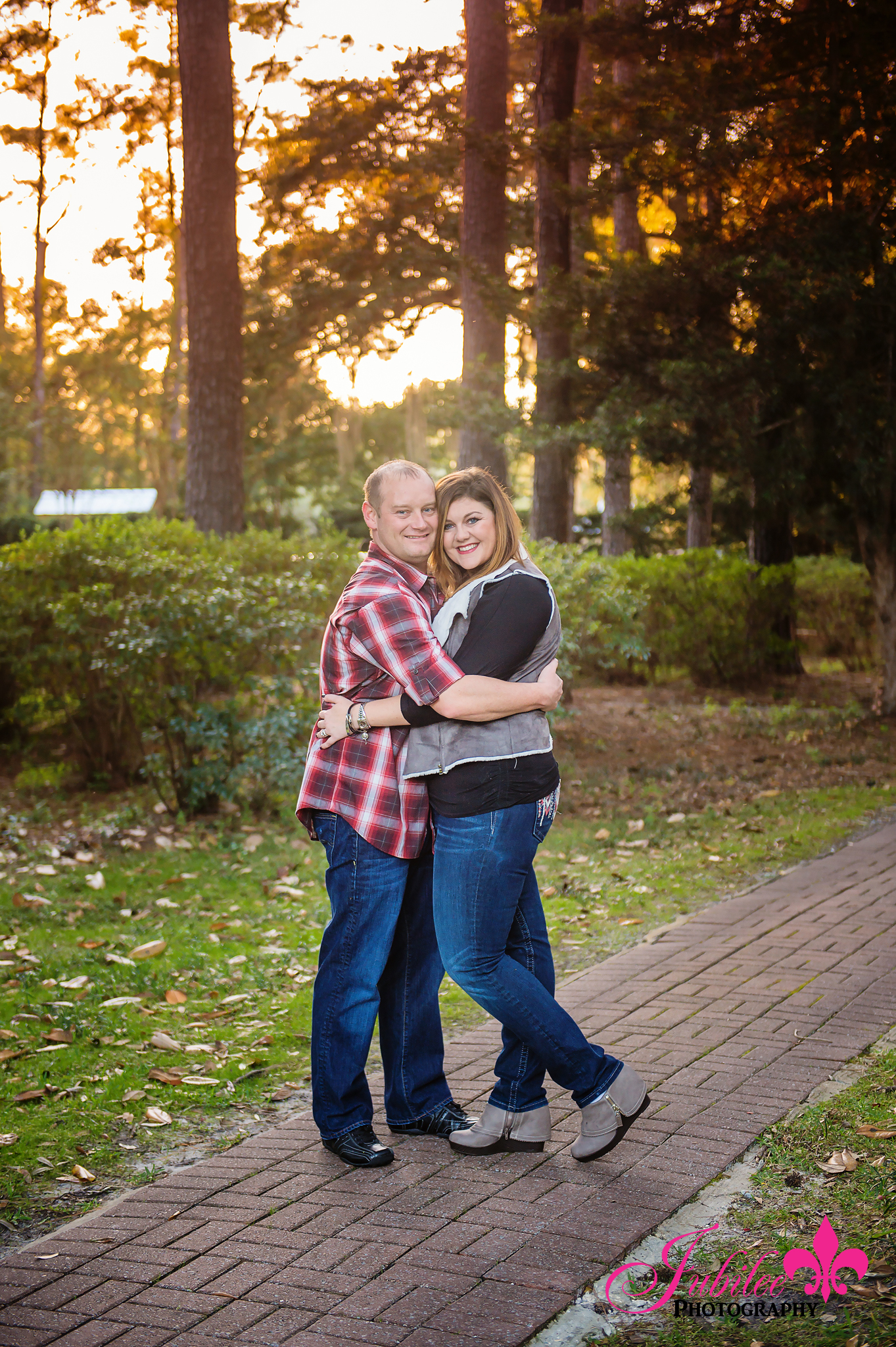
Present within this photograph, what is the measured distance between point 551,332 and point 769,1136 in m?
10.5

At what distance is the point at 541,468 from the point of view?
1312 centimetres

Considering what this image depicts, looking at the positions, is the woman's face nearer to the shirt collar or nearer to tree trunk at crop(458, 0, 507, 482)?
the shirt collar

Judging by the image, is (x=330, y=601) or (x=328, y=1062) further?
(x=330, y=601)

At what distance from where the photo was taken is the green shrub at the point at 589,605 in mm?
9461

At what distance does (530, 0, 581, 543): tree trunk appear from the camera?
1202 centimetres

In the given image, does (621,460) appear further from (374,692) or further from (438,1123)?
(438,1123)

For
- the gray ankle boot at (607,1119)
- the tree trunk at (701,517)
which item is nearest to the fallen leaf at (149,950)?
the gray ankle boot at (607,1119)

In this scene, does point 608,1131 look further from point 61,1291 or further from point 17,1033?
point 17,1033

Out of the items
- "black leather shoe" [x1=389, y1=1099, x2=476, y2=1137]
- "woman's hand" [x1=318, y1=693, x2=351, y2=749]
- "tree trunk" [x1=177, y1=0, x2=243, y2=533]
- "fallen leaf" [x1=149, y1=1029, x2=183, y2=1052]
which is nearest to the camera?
"woman's hand" [x1=318, y1=693, x2=351, y2=749]

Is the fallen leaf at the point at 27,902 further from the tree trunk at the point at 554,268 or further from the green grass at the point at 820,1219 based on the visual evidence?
the tree trunk at the point at 554,268

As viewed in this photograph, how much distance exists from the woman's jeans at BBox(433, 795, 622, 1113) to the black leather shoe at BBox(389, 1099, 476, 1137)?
40 centimetres

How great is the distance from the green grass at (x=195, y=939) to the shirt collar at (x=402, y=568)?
6.32 feet

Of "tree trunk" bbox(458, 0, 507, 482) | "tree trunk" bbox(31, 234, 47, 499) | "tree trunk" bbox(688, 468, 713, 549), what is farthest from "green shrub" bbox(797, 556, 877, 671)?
"tree trunk" bbox(31, 234, 47, 499)

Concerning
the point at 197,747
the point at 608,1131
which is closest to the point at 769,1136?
the point at 608,1131
